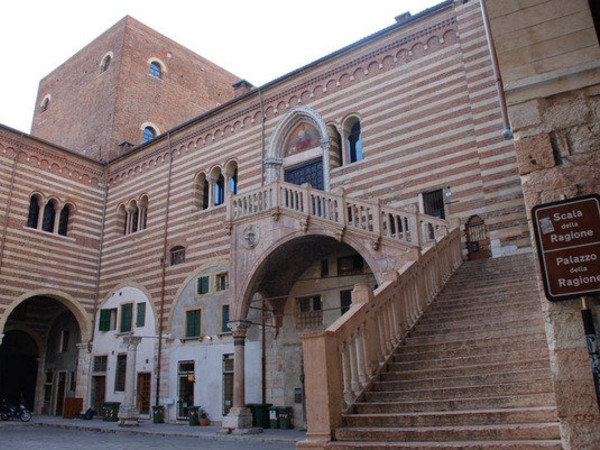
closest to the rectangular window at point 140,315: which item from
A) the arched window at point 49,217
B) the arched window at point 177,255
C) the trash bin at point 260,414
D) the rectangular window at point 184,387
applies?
the arched window at point 177,255

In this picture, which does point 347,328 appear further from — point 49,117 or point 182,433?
point 49,117

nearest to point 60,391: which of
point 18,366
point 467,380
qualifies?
point 18,366

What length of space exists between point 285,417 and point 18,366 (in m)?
16.9

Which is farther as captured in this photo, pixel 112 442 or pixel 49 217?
pixel 49 217

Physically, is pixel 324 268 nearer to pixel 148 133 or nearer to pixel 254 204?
pixel 254 204

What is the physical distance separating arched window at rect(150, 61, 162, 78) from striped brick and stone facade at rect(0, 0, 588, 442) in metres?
3.97

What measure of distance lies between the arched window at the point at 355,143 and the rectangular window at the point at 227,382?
26.4 ft

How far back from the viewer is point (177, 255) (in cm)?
2164

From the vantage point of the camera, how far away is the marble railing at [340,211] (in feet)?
40.7

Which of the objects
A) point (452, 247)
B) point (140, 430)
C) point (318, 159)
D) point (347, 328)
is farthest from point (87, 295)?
point (347, 328)

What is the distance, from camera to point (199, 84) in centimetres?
3459

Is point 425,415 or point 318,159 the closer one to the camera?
point 425,415

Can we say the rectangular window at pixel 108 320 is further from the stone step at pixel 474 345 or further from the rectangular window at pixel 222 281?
the stone step at pixel 474 345

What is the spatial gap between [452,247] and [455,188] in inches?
111
